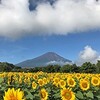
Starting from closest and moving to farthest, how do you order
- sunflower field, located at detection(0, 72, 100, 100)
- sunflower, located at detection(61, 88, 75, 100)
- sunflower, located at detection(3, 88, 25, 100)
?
sunflower, located at detection(3, 88, 25, 100) → sunflower field, located at detection(0, 72, 100, 100) → sunflower, located at detection(61, 88, 75, 100)

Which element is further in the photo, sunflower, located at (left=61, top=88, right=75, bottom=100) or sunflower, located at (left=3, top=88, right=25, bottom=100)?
sunflower, located at (left=61, top=88, right=75, bottom=100)

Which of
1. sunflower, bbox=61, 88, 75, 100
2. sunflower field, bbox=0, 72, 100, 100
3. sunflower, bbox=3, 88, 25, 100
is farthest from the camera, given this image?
sunflower, bbox=61, 88, 75, 100

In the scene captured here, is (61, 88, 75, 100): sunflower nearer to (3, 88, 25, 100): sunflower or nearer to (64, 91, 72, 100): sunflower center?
(64, 91, 72, 100): sunflower center

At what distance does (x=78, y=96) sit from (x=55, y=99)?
448mm

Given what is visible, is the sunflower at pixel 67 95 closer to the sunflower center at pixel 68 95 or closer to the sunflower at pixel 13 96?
the sunflower center at pixel 68 95

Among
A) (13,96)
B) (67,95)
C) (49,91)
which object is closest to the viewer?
(13,96)

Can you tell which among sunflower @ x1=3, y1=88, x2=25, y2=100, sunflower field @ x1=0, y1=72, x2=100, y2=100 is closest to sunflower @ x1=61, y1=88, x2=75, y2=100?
sunflower field @ x1=0, y1=72, x2=100, y2=100

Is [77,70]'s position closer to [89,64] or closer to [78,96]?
[89,64]

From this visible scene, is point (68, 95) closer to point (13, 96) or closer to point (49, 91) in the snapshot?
point (49, 91)

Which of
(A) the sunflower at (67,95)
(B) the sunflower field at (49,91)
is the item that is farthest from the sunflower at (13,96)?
(A) the sunflower at (67,95)

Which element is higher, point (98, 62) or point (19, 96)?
point (98, 62)

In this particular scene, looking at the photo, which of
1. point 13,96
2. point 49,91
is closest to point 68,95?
point 49,91

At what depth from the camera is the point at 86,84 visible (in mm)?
8086

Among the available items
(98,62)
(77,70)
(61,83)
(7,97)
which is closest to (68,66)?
(77,70)
